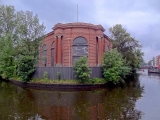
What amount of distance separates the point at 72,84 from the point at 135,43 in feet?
64.5

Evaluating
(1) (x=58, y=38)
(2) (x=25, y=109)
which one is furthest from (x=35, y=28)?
(2) (x=25, y=109)

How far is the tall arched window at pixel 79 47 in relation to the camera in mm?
26594

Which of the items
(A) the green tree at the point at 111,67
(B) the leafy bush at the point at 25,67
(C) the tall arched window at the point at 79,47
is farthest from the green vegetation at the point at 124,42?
(B) the leafy bush at the point at 25,67

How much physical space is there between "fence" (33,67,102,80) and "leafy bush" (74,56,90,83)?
3.51ft

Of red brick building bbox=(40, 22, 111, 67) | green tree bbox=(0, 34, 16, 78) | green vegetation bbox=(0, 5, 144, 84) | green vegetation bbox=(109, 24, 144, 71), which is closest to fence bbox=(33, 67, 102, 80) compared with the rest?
green vegetation bbox=(0, 5, 144, 84)

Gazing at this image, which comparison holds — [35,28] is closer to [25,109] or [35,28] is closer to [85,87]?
[85,87]

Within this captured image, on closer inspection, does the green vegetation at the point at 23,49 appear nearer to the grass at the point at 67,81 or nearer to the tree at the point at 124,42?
the grass at the point at 67,81

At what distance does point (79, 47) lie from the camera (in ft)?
87.9

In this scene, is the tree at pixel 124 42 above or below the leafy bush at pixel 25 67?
above

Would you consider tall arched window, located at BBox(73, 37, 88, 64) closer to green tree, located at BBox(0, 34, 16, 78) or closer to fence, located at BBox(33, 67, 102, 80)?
fence, located at BBox(33, 67, 102, 80)

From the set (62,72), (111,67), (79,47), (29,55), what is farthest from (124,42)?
(29,55)

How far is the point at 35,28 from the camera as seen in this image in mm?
23281

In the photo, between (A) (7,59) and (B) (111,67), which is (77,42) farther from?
(A) (7,59)

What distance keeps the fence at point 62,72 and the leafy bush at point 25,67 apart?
35.2 inches
